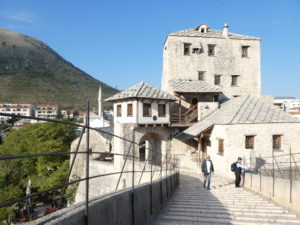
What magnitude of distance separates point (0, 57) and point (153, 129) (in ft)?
499

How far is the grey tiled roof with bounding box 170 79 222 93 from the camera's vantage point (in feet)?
76.9

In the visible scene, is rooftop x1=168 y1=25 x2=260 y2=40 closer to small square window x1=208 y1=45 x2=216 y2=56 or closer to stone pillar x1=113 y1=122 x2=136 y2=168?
small square window x1=208 y1=45 x2=216 y2=56

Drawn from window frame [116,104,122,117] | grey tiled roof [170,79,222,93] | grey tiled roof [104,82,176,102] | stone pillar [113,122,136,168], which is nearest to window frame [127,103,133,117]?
grey tiled roof [104,82,176,102]

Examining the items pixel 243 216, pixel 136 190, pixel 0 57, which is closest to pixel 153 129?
pixel 243 216

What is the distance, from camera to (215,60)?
88.6 ft

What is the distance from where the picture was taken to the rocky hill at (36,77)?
94.1 meters

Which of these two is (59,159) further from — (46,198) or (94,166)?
(94,166)

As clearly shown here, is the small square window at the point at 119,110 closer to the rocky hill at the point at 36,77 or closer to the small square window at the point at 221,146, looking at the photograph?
the small square window at the point at 221,146

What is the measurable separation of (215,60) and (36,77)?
11324cm

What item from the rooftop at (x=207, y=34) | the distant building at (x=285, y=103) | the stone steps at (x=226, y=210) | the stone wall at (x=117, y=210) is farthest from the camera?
the distant building at (x=285, y=103)

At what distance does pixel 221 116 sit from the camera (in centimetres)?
1830

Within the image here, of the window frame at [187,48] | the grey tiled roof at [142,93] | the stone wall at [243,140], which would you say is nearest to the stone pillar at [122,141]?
the grey tiled roof at [142,93]

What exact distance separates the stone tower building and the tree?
16600 millimetres

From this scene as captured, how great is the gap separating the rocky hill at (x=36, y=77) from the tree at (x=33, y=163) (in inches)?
2180
